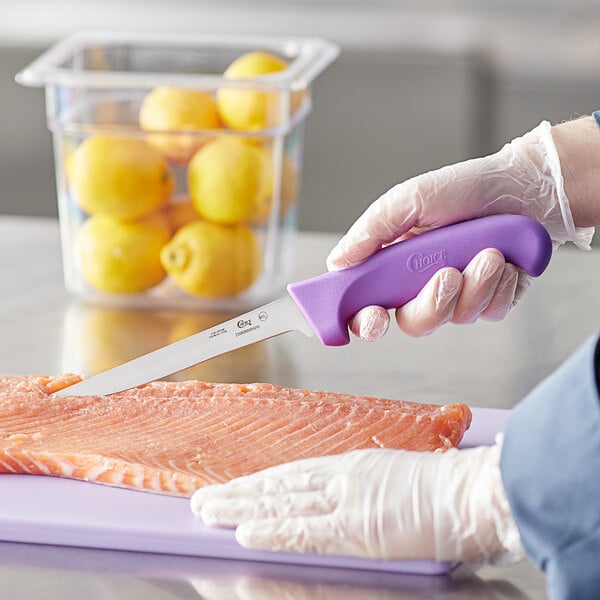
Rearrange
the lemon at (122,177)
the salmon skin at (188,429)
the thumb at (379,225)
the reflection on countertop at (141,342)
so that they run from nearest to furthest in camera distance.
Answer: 1. the salmon skin at (188,429)
2. the thumb at (379,225)
3. the reflection on countertop at (141,342)
4. the lemon at (122,177)

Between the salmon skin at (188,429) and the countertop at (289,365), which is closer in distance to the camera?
the countertop at (289,365)

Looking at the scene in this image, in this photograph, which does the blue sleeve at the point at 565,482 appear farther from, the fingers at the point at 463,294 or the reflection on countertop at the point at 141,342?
the reflection on countertop at the point at 141,342

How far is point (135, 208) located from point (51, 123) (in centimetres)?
25

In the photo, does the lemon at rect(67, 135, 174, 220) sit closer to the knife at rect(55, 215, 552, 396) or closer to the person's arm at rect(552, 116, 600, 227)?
the knife at rect(55, 215, 552, 396)

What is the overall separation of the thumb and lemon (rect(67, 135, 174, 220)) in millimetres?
604

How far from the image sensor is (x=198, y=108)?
2.05 metres

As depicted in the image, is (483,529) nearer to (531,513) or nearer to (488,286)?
(531,513)

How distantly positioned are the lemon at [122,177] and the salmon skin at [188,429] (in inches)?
17.8

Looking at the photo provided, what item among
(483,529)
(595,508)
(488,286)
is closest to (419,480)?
(483,529)

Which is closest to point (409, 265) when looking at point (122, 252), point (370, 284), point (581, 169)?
point (370, 284)

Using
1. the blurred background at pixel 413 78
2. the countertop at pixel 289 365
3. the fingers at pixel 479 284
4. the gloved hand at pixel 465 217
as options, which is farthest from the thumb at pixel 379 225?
the blurred background at pixel 413 78

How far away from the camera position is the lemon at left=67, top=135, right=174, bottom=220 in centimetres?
204

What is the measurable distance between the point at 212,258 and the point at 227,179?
14cm

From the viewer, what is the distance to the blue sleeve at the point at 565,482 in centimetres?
110
